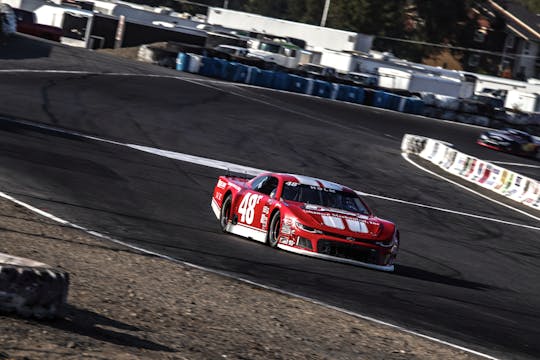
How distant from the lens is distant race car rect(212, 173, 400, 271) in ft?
46.0

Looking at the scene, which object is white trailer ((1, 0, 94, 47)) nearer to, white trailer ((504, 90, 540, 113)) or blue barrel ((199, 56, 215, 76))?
blue barrel ((199, 56, 215, 76))

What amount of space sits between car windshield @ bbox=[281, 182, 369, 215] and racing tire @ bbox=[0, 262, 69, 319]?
771 centimetres

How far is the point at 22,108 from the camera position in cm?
2589

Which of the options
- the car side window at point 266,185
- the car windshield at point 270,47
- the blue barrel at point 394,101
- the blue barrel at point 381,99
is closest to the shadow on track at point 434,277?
the car side window at point 266,185

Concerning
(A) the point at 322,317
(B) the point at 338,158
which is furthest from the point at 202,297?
(B) the point at 338,158

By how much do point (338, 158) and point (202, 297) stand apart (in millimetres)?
20032

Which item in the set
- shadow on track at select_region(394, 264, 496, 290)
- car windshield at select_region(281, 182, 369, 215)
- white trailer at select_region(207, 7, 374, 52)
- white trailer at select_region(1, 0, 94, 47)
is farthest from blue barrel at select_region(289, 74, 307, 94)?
shadow on track at select_region(394, 264, 496, 290)

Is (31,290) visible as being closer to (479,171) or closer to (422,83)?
(479,171)

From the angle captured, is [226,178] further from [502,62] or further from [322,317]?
[502,62]

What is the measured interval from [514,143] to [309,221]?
1196 inches

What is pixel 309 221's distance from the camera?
14094 mm

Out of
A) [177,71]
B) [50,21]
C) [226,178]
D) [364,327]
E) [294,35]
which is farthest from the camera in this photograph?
[294,35]

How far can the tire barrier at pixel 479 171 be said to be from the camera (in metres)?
28.3

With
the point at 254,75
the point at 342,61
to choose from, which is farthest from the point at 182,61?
the point at 342,61
